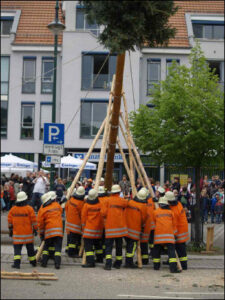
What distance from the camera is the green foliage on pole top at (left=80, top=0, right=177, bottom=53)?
19.6 feet

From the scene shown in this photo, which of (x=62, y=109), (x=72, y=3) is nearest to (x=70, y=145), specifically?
(x=62, y=109)

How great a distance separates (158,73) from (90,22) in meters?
21.9

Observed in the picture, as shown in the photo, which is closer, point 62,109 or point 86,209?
point 86,209

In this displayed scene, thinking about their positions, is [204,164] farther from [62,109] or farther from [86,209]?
[62,109]

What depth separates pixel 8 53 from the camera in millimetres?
27250

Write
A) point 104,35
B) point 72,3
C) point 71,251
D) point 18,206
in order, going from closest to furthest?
point 104,35
point 18,206
point 71,251
point 72,3

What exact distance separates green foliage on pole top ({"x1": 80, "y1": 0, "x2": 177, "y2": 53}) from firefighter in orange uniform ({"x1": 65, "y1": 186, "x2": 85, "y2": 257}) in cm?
428

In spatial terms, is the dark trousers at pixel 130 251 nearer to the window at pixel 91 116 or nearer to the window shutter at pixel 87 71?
the window at pixel 91 116

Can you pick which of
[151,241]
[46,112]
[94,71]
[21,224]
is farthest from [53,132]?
[46,112]

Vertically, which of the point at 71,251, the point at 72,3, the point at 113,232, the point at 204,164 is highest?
the point at 72,3

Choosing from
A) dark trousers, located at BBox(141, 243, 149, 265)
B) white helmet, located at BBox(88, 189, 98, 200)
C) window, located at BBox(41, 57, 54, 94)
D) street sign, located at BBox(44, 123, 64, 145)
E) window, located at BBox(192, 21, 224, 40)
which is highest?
window, located at BBox(192, 21, 224, 40)

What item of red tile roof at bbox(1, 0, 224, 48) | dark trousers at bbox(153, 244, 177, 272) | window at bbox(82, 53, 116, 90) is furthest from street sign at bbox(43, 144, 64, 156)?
red tile roof at bbox(1, 0, 224, 48)

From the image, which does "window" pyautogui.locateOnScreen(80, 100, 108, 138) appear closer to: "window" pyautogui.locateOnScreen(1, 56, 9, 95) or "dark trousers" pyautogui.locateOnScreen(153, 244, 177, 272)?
"window" pyautogui.locateOnScreen(1, 56, 9, 95)

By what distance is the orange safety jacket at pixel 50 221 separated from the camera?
8.91 meters
